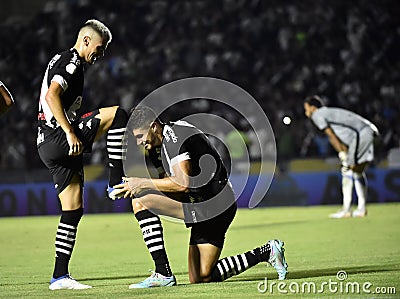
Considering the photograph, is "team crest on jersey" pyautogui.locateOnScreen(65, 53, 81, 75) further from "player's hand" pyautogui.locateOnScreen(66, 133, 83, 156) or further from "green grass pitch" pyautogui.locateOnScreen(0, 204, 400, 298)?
"green grass pitch" pyautogui.locateOnScreen(0, 204, 400, 298)

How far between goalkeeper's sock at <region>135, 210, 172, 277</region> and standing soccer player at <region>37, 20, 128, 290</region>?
37 cm

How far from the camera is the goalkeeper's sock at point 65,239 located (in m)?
7.21

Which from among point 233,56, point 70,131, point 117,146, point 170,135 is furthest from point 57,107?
point 233,56

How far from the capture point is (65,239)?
7.30 meters

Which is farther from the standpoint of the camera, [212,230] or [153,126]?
[212,230]

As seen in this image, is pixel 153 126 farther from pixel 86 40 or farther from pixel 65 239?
pixel 65 239

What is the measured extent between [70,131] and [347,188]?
8751 mm

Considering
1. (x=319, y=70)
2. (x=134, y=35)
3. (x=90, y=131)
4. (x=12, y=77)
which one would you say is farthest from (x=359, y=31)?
(x=90, y=131)

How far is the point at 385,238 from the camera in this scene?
10.9 metres

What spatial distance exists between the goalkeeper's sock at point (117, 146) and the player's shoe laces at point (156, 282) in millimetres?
796

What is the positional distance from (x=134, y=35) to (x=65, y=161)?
15.4 meters

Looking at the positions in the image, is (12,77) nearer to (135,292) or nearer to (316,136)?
(316,136)

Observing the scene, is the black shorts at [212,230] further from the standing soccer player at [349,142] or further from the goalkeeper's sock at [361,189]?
the goalkeeper's sock at [361,189]

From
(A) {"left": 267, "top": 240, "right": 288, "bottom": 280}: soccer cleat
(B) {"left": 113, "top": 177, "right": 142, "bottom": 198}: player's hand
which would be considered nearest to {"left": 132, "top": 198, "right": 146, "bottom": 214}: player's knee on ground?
(B) {"left": 113, "top": 177, "right": 142, "bottom": 198}: player's hand
